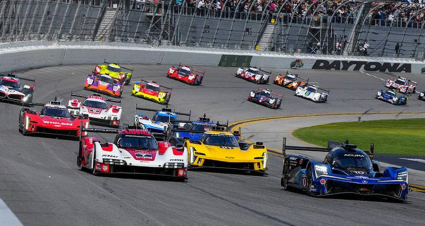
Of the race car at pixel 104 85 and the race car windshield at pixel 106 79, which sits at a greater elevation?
the race car windshield at pixel 106 79

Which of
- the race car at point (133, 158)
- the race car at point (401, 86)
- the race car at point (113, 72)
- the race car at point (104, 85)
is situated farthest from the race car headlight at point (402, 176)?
the race car at point (401, 86)

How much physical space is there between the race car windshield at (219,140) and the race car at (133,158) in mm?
3816

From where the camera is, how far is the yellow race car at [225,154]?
22281 mm

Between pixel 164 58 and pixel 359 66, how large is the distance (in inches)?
865

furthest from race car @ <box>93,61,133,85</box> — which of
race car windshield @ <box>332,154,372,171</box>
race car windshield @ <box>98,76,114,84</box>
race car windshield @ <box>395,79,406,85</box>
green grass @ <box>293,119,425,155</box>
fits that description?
race car windshield @ <box>332,154,372,171</box>

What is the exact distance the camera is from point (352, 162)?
17.6 m

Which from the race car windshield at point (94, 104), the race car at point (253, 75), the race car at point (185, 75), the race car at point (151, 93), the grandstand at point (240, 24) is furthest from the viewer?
the race car at point (253, 75)

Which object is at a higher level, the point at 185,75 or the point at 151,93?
the point at 151,93

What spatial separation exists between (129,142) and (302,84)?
137 feet

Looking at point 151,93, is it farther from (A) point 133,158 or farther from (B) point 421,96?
(A) point 133,158

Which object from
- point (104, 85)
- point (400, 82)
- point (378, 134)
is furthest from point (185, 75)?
point (400, 82)

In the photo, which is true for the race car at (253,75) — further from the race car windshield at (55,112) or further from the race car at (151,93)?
the race car windshield at (55,112)

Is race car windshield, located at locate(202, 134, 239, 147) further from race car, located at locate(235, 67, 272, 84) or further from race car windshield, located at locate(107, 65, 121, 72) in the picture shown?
race car, located at locate(235, 67, 272, 84)

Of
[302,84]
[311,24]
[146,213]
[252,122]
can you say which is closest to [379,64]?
[311,24]
